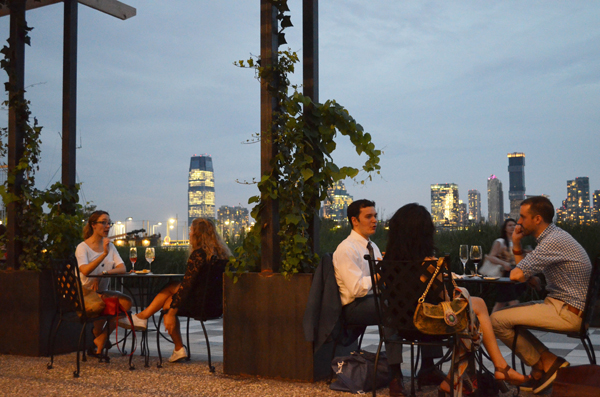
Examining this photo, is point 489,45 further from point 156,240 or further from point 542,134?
point 156,240

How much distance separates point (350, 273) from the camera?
366 cm

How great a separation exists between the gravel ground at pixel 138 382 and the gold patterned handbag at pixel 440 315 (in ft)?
2.27

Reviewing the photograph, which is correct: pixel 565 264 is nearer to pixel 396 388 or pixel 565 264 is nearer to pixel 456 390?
pixel 456 390

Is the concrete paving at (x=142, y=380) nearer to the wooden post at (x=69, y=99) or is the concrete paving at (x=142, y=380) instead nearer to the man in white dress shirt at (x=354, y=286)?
the man in white dress shirt at (x=354, y=286)

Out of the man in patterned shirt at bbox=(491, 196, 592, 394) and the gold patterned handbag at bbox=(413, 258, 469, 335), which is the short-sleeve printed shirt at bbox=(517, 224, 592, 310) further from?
the gold patterned handbag at bbox=(413, 258, 469, 335)

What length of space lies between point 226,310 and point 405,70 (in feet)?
268

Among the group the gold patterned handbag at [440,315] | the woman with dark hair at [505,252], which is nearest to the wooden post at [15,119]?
the gold patterned handbag at [440,315]

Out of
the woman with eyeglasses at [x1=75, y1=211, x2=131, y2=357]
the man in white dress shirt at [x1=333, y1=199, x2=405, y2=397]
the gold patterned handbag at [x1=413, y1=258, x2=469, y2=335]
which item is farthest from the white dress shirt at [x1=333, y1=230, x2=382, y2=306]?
the woman with eyeglasses at [x1=75, y1=211, x2=131, y2=357]

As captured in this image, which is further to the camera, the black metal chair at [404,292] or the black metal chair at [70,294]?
the black metal chair at [70,294]

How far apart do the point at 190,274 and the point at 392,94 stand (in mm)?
86357

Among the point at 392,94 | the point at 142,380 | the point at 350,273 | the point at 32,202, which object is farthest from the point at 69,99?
the point at 392,94

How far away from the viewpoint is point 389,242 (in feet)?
11.2

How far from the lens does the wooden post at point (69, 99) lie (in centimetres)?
562

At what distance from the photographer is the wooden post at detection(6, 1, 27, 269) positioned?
216 inches
